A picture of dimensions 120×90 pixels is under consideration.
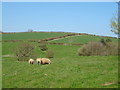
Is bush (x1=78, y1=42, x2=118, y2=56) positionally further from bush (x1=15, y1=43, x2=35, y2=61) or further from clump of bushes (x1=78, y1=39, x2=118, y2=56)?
bush (x1=15, y1=43, x2=35, y2=61)

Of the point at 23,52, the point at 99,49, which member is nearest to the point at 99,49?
the point at 99,49

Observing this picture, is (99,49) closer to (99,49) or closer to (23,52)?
(99,49)

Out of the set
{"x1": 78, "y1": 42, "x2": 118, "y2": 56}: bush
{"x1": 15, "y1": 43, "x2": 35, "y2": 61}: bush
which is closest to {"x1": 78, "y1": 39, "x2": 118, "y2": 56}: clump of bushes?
{"x1": 78, "y1": 42, "x2": 118, "y2": 56}: bush

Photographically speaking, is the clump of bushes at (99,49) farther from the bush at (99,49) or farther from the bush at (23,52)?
the bush at (23,52)

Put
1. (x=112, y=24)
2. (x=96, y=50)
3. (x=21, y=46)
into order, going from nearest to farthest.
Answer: (x=112, y=24)
(x=21, y=46)
(x=96, y=50)

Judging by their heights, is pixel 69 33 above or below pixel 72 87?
above

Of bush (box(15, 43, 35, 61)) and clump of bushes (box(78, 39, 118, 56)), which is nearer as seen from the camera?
bush (box(15, 43, 35, 61))

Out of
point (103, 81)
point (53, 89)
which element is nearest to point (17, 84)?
point (53, 89)

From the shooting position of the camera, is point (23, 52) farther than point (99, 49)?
No

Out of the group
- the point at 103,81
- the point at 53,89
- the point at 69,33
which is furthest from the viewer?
the point at 69,33

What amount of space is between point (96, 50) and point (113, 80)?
37.3 meters

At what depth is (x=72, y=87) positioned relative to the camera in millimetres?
10922

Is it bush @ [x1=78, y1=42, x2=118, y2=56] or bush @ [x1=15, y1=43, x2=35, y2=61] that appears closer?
bush @ [x1=15, y1=43, x2=35, y2=61]

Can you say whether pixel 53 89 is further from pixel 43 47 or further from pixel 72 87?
pixel 43 47
